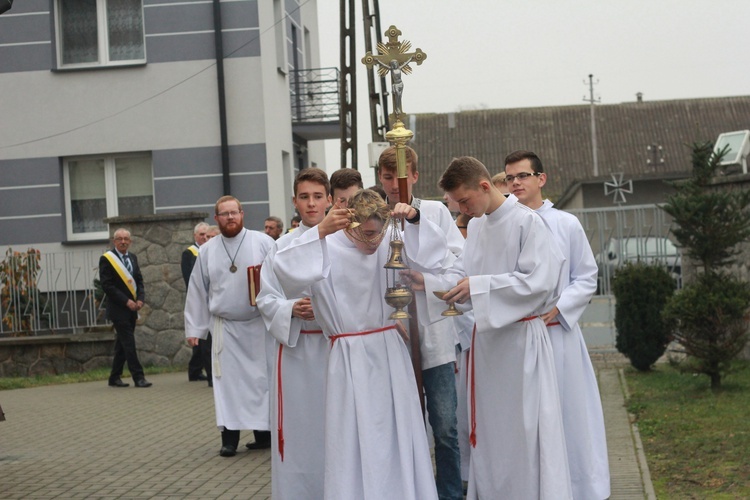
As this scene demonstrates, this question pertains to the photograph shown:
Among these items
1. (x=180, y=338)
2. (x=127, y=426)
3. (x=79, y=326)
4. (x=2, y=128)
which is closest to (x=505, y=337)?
(x=127, y=426)

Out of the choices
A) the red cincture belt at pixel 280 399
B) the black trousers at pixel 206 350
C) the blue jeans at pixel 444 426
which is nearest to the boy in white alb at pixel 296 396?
the red cincture belt at pixel 280 399

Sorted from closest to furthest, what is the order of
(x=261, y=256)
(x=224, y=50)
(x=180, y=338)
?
(x=261, y=256) < (x=180, y=338) < (x=224, y=50)

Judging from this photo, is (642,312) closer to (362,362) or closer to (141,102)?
(362,362)

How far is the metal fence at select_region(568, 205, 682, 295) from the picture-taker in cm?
1504

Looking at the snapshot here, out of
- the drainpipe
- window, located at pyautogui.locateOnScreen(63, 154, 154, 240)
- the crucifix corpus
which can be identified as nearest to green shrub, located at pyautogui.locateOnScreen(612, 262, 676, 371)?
the crucifix corpus

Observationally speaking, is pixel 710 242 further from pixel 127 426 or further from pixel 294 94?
pixel 294 94

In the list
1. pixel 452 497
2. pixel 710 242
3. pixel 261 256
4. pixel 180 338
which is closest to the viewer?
pixel 452 497

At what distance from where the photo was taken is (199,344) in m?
15.1

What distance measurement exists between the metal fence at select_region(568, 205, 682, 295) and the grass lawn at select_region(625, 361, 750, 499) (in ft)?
7.73

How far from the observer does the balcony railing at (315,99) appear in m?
24.5

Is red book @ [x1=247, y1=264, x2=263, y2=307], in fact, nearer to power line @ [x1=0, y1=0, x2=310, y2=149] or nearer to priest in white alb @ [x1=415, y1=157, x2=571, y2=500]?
priest in white alb @ [x1=415, y1=157, x2=571, y2=500]

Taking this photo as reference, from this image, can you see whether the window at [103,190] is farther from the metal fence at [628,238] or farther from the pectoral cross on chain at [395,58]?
the pectoral cross on chain at [395,58]

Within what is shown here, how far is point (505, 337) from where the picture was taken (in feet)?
20.2

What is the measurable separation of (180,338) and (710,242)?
347 inches
